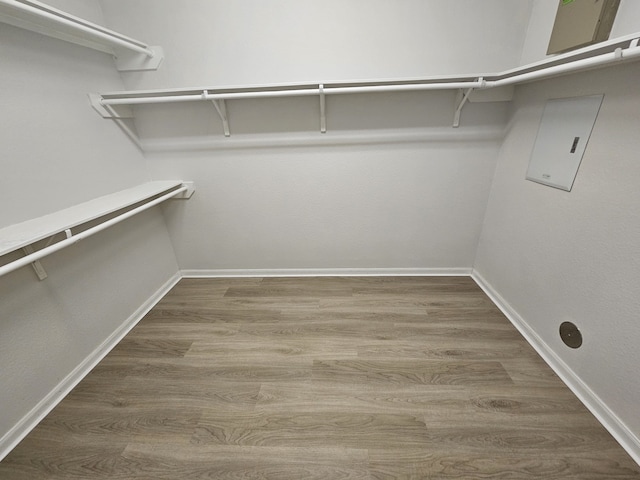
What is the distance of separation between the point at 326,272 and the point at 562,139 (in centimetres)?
169

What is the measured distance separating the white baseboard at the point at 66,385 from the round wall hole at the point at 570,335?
255cm

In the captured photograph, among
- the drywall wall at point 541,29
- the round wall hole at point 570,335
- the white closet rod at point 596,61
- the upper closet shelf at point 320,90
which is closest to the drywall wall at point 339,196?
the upper closet shelf at point 320,90

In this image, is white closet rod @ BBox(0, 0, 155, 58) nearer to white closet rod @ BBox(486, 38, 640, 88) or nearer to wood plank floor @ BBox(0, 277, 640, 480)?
wood plank floor @ BBox(0, 277, 640, 480)

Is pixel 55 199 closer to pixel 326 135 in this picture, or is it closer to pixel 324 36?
pixel 326 135

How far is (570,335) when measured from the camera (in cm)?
127

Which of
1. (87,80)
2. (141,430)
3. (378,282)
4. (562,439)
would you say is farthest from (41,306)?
(562,439)

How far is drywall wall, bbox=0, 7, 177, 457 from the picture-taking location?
3.63 ft

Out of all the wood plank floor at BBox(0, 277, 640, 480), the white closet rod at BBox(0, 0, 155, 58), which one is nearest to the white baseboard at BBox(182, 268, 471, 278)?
A: the wood plank floor at BBox(0, 277, 640, 480)

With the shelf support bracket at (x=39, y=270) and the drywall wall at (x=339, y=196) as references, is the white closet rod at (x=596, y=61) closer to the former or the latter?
the drywall wall at (x=339, y=196)

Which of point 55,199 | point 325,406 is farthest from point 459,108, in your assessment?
point 55,199

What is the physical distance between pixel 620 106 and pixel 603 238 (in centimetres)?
53

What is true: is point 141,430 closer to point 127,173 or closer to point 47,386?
point 47,386

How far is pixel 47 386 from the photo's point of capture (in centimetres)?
124

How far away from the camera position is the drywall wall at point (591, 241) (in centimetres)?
100
